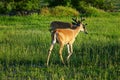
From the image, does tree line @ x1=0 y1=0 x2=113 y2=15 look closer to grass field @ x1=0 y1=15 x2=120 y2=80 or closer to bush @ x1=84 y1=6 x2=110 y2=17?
bush @ x1=84 y1=6 x2=110 y2=17

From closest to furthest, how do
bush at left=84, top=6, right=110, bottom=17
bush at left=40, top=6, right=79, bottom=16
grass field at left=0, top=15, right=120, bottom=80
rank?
grass field at left=0, top=15, right=120, bottom=80 → bush at left=40, top=6, right=79, bottom=16 → bush at left=84, top=6, right=110, bottom=17

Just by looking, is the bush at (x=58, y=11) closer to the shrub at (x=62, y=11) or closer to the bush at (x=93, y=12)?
the shrub at (x=62, y=11)

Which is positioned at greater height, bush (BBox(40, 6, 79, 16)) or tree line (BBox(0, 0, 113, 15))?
tree line (BBox(0, 0, 113, 15))

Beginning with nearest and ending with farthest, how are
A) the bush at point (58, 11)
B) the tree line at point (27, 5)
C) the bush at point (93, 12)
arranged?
1. the tree line at point (27, 5)
2. the bush at point (58, 11)
3. the bush at point (93, 12)

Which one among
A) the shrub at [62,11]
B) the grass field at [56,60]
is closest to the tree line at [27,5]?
the shrub at [62,11]

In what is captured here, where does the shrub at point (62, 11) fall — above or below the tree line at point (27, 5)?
below

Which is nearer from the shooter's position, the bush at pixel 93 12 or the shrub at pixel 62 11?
the shrub at pixel 62 11

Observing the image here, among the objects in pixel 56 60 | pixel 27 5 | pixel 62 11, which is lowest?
pixel 62 11

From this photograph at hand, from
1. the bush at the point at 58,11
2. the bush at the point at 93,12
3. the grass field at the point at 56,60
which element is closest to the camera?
the grass field at the point at 56,60

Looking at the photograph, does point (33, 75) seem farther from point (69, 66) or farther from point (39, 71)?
point (69, 66)

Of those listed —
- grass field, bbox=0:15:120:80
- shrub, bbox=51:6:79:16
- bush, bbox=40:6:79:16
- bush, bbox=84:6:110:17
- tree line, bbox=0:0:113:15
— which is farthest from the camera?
bush, bbox=84:6:110:17

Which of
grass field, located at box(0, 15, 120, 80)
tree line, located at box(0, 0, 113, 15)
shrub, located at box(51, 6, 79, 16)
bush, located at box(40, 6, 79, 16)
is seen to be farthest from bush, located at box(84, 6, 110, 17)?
grass field, located at box(0, 15, 120, 80)

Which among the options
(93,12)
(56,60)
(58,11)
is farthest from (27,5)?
(56,60)

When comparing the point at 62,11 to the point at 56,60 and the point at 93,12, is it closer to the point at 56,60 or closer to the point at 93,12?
the point at 93,12
